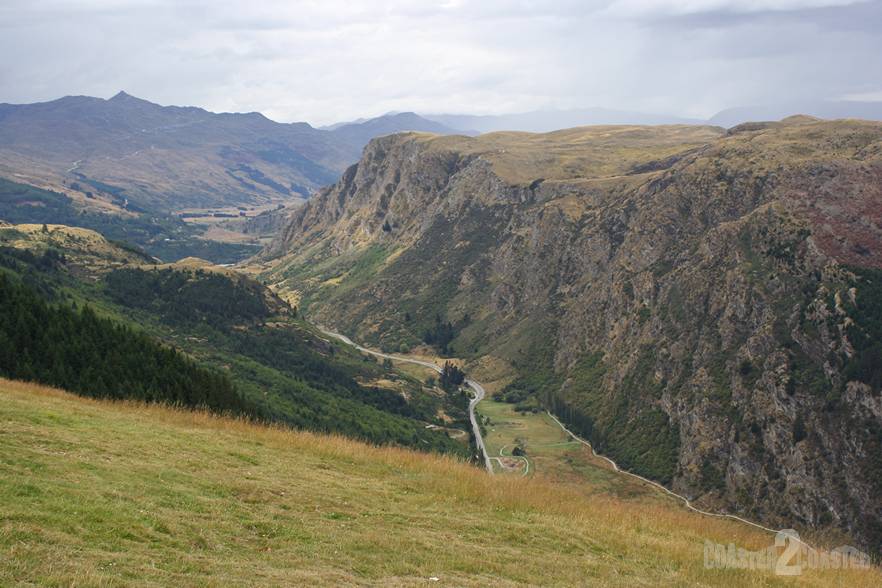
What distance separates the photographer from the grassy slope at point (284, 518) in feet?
53.3

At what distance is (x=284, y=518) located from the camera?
21.0 metres

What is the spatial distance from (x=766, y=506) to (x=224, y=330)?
356 feet

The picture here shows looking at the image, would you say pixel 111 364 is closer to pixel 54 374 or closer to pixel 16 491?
pixel 54 374

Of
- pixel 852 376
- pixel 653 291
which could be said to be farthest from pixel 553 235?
pixel 852 376

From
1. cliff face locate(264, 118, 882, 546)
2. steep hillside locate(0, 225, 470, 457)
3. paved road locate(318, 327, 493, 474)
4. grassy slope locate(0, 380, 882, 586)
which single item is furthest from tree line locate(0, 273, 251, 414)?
cliff face locate(264, 118, 882, 546)

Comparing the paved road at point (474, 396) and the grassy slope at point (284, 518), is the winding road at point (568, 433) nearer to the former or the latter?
the paved road at point (474, 396)

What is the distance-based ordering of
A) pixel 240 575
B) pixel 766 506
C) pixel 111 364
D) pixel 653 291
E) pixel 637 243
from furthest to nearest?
pixel 637 243 → pixel 653 291 → pixel 766 506 → pixel 111 364 → pixel 240 575

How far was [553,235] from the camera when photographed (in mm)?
194500
